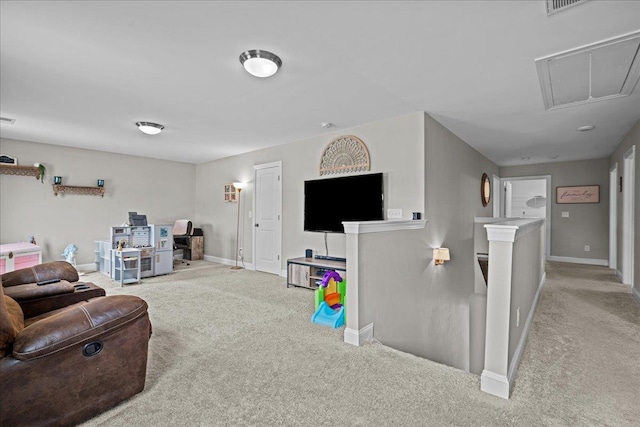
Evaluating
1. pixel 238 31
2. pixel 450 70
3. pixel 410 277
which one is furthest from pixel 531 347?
pixel 238 31

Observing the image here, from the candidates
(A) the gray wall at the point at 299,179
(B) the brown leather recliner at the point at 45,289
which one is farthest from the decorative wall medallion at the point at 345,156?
(B) the brown leather recliner at the point at 45,289

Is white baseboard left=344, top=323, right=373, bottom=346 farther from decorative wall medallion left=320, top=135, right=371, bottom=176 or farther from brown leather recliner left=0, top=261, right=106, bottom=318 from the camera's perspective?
decorative wall medallion left=320, top=135, right=371, bottom=176

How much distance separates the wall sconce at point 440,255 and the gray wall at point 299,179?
640mm

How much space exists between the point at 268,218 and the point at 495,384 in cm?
435

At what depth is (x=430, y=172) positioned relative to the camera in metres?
3.78

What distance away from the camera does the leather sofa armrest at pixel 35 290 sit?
210 cm

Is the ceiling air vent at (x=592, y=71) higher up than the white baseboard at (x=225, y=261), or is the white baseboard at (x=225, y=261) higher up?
the ceiling air vent at (x=592, y=71)

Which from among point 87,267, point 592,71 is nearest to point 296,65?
point 592,71

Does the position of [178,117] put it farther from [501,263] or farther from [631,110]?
[631,110]

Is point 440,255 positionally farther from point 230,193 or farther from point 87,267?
point 87,267

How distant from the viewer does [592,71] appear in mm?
2588

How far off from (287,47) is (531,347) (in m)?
3.18

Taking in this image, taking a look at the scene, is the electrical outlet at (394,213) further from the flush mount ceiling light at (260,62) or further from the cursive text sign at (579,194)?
the cursive text sign at (579,194)

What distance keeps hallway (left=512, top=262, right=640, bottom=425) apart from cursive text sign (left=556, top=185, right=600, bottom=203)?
325 centimetres
